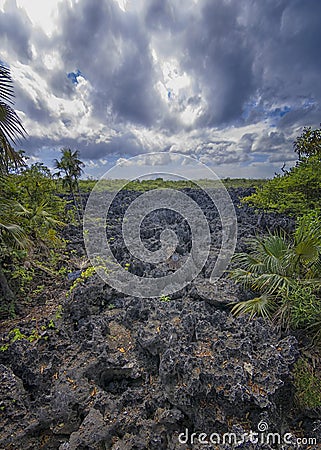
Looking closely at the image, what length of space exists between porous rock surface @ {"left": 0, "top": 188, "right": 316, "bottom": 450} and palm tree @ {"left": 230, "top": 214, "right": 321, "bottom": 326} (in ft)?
1.27

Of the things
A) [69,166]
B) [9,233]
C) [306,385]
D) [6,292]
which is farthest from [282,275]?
[69,166]

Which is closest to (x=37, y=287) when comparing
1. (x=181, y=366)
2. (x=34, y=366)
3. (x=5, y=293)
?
(x=5, y=293)

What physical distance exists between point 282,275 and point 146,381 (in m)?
2.87

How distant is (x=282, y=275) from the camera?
15.5 ft

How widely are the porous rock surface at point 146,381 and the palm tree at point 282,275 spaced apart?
0.39 metres

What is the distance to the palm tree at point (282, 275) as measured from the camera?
438cm

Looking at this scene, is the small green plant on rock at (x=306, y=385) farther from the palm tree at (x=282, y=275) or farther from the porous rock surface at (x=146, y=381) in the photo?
the palm tree at (x=282, y=275)

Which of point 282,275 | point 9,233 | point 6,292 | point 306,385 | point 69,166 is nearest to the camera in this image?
point 306,385

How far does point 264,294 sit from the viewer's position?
4.74 metres

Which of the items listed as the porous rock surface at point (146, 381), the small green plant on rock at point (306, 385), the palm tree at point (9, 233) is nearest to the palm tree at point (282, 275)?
the porous rock surface at point (146, 381)

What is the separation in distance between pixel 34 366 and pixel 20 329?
3.83 feet

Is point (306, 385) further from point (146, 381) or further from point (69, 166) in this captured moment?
point (69, 166)

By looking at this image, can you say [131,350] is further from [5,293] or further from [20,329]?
[5,293]

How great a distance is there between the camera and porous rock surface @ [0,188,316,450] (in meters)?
2.89
